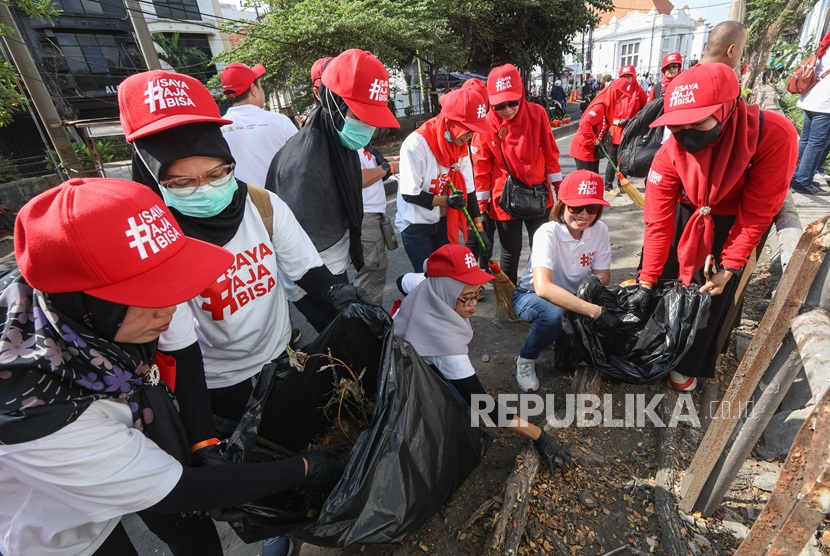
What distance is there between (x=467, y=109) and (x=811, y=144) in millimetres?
4054

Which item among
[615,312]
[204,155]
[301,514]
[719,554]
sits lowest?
[719,554]

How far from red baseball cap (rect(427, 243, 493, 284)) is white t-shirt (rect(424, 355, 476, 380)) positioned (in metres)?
0.34

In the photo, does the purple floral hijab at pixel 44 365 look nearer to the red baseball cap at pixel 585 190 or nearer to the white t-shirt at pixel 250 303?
the white t-shirt at pixel 250 303

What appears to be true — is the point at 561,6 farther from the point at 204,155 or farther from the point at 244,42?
the point at 204,155

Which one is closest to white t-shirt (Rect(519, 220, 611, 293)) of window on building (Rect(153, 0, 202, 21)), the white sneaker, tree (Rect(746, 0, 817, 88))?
the white sneaker

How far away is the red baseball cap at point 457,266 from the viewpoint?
1864 millimetres

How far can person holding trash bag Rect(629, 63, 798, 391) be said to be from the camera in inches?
71.2

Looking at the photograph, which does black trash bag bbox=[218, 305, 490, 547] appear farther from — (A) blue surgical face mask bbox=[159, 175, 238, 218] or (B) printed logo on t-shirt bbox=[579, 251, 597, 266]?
(B) printed logo on t-shirt bbox=[579, 251, 597, 266]

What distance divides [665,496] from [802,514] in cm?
122

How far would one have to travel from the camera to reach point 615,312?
2.29 metres

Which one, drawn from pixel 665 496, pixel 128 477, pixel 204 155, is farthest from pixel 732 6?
pixel 128 477

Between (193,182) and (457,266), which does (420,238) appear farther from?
(193,182)

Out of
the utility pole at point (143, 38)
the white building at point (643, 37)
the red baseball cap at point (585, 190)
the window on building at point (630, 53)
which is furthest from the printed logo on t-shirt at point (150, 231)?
the window on building at point (630, 53)

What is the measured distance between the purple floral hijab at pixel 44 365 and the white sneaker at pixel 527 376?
2166 millimetres
